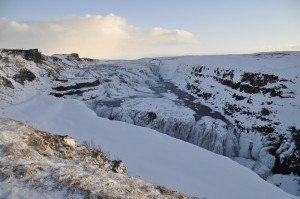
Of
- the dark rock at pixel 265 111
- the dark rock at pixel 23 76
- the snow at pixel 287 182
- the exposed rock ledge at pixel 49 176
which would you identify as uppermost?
the exposed rock ledge at pixel 49 176

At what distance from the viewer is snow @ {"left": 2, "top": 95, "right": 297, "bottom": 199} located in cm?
1452

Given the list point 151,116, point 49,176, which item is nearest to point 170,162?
point 49,176

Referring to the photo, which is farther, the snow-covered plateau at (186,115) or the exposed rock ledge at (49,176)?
the snow-covered plateau at (186,115)

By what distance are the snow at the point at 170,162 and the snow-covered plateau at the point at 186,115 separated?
0.05 metres

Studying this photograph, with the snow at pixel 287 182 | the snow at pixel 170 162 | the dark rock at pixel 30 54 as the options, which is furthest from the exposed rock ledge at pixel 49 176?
the dark rock at pixel 30 54

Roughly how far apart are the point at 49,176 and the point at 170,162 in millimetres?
9046

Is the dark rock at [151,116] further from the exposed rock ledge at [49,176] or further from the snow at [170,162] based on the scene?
the exposed rock ledge at [49,176]

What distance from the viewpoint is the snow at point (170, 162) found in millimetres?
14524

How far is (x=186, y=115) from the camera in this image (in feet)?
133

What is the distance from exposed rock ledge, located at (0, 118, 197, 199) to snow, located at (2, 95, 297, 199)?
197 inches

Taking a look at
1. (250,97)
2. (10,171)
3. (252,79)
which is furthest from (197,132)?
(10,171)

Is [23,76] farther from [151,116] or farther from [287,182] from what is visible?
[287,182]

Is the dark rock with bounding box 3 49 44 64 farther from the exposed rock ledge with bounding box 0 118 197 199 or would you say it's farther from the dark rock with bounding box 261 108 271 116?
the exposed rock ledge with bounding box 0 118 197 199

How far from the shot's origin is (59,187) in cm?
788
